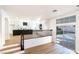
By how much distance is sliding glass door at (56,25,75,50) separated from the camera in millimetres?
1742

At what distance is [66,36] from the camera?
175 centimetres

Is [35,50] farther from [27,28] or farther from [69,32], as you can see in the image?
[69,32]

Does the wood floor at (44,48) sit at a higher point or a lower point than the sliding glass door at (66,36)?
lower

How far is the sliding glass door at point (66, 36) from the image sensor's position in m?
1.74

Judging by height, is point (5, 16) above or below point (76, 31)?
above

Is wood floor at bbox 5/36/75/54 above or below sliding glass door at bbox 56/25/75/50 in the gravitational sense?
below

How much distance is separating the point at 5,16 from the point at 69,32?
1380 mm

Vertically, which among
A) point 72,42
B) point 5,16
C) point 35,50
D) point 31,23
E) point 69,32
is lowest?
point 35,50

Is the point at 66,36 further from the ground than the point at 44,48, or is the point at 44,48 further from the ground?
the point at 66,36

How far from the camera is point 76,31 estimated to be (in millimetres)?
1767
